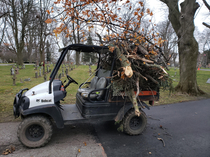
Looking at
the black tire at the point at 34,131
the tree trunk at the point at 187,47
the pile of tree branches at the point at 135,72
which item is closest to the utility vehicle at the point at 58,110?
the black tire at the point at 34,131

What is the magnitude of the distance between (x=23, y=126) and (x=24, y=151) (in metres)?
0.50

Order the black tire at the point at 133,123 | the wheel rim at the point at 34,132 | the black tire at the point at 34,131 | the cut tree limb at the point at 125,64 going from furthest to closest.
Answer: the black tire at the point at 133,123, the cut tree limb at the point at 125,64, the wheel rim at the point at 34,132, the black tire at the point at 34,131

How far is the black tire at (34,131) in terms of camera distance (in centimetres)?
326

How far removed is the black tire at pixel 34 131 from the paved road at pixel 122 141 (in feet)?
0.49

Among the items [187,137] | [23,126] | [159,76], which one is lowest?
[187,137]

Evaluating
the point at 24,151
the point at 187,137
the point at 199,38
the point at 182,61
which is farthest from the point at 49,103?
the point at 199,38

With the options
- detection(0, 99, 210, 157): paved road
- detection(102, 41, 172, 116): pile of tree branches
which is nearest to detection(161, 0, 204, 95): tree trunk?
detection(0, 99, 210, 157): paved road

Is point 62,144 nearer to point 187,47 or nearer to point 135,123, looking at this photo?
point 135,123

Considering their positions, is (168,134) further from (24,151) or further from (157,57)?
(24,151)

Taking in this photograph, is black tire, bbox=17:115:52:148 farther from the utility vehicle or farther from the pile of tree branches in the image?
the pile of tree branches

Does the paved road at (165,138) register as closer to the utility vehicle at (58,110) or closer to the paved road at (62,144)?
the paved road at (62,144)

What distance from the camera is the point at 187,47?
9.12 m

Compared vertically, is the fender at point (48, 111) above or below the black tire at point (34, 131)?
above

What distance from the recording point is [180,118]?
220 inches
